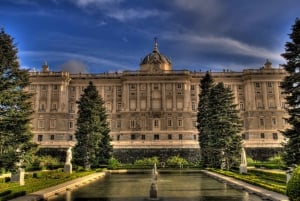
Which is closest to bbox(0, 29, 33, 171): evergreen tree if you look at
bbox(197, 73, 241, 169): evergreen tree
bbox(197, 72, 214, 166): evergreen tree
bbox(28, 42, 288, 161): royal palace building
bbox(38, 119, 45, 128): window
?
bbox(197, 73, 241, 169): evergreen tree

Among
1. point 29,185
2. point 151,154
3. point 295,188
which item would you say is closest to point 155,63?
point 151,154

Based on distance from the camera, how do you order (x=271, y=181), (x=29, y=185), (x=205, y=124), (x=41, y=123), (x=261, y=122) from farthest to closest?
(x=41, y=123) → (x=261, y=122) → (x=205, y=124) → (x=271, y=181) → (x=29, y=185)

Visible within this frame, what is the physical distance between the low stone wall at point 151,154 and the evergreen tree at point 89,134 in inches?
589

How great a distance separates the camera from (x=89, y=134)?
40406mm

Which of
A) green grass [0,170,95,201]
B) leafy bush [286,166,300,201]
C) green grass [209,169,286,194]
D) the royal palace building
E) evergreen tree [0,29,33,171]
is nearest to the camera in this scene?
leafy bush [286,166,300,201]

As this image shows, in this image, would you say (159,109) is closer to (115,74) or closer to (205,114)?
(115,74)

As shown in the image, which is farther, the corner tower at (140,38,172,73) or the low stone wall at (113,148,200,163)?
the corner tower at (140,38,172,73)

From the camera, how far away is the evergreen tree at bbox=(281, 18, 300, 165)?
20.1m

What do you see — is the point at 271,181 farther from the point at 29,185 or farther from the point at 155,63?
the point at 155,63

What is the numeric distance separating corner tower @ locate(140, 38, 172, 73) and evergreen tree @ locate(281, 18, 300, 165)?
5265 cm

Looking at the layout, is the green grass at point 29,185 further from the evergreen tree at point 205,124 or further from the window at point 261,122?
the window at point 261,122

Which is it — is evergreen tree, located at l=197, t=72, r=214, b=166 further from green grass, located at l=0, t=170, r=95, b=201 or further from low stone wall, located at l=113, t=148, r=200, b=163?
green grass, located at l=0, t=170, r=95, b=201

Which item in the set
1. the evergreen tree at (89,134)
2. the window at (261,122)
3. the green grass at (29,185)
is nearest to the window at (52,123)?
the evergreen tree at (89,134)

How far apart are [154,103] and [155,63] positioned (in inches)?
395
